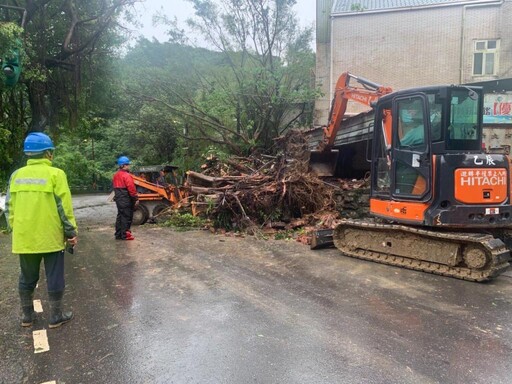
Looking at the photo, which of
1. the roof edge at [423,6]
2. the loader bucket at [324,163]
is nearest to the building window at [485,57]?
the roof edge at [423,6]

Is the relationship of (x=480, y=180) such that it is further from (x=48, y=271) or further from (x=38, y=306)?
(x=38, y=306)

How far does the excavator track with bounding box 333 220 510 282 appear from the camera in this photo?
5.22 metres

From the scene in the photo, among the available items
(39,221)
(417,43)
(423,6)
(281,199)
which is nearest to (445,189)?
(281,199)

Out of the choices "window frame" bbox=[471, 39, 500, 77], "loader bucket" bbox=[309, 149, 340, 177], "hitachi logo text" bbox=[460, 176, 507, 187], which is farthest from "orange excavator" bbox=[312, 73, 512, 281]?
"window frame" bbox=[471, 39, 500, 77]

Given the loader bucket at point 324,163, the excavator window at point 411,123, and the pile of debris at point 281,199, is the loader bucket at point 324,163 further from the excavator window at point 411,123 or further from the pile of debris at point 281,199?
the excavator window at point 411,123

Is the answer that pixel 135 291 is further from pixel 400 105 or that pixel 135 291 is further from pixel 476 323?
pixel 400 105

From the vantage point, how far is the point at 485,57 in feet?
51.3

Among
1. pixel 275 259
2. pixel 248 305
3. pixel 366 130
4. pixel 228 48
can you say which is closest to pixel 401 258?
pixel 275 259

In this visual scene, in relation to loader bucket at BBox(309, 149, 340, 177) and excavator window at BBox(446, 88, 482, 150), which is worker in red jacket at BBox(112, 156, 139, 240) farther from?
excavator window at BBox(446, 88, 482, 150)

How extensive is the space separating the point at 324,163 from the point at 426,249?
5331 millimetres

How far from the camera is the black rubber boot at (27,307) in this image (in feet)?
12.8

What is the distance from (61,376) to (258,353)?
1.56 meters

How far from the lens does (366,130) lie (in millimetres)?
8680

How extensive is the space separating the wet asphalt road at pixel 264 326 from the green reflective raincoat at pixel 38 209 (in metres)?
0.89
